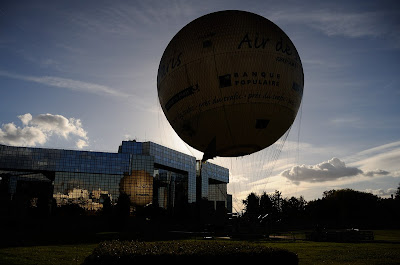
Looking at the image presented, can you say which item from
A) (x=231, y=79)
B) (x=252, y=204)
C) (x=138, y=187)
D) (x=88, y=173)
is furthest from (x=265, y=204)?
(x=231, y=79)

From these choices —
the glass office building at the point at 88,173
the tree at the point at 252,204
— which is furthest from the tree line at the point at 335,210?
the glass office building at the point at 88,173

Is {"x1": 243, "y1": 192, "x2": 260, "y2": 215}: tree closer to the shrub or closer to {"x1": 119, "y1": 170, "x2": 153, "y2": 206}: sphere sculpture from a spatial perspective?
{"x1": 119, "y1": 170, "x2": 153, "y2": 206}: sphere sculpture

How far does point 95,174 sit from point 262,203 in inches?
2543

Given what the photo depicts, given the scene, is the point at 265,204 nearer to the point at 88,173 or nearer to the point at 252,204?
the point at 252,204

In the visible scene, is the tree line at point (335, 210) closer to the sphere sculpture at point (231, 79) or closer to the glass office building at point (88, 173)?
the glass office building at point (88, 173)

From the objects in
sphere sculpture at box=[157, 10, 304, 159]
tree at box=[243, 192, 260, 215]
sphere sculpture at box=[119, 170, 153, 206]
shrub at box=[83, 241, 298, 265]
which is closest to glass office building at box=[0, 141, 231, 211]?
sphere sculpture at box=[119, 170, 153, 206]

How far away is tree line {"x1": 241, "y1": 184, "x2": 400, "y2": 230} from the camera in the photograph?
73125 millimetres

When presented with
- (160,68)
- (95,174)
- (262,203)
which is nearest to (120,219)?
(95,174)

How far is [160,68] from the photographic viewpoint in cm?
1558

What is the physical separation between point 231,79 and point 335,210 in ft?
338

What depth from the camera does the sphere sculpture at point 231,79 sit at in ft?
42.9

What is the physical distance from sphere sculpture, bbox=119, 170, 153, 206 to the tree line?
3699cm

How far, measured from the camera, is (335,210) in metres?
102

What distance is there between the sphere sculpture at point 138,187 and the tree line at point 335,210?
36990 mm
